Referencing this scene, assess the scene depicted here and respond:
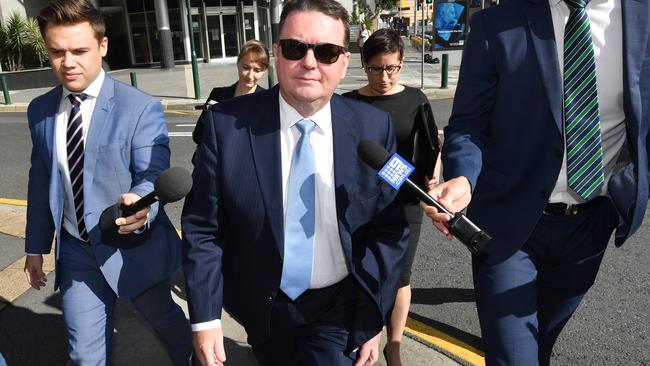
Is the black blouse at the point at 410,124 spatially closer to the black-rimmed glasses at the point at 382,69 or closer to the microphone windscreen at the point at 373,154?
the black-rimmed glasses at the point at 382,69

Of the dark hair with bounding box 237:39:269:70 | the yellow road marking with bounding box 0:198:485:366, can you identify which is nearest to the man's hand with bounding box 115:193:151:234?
the yellow road marking with bounding box 0:198:485:366

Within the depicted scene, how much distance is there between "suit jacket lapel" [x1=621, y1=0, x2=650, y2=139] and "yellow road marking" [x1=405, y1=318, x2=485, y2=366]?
183 cm

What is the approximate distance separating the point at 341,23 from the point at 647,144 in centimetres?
131

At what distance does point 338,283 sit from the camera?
6.89ft

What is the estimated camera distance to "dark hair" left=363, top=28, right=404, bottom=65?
3168 mm

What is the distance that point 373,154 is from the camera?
1.72m

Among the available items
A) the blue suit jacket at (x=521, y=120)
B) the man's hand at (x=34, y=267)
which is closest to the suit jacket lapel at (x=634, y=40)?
the blue suit jacket at (x=521, y=120)

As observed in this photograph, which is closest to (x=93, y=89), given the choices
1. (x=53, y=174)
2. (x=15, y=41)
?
(x=53, y=174)

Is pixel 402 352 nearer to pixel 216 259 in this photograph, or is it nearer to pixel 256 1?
pixel 216 259

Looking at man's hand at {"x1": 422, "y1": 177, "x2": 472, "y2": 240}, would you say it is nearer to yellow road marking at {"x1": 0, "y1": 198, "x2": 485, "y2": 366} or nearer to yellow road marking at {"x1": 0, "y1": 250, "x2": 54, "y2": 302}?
yellow road marking at {"x1": 0, "y1": 198, "x2": 485, "y2": 366}

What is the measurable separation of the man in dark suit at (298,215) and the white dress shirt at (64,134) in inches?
31.4

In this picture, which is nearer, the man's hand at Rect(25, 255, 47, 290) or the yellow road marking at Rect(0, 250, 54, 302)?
the man's hand at Rect(25, 255, 47, 290)

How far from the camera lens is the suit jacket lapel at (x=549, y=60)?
1.94 meters

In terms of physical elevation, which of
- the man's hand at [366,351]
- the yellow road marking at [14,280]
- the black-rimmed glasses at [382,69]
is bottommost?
the yellow road marking at [14,280]
